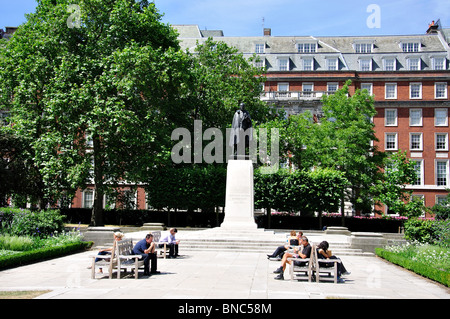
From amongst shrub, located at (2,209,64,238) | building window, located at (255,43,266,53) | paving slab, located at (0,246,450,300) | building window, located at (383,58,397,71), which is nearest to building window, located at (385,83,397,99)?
building window, located at (383,58,397,71)

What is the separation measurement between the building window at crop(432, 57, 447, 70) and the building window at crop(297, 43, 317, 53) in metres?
13.7

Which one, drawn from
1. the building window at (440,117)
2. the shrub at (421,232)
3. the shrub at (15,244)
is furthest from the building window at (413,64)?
the shrub at (15,244)

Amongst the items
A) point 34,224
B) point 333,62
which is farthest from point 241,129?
point 333,62

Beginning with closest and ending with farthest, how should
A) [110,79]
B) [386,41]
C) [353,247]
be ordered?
[353,247], [110,79], [386,41]

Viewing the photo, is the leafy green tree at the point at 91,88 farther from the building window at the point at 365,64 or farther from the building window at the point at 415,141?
the building window at the point at 415,141

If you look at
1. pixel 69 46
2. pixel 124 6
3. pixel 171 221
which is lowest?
pixel 171 221

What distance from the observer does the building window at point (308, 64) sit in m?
54.7

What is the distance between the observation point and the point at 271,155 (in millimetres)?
37000

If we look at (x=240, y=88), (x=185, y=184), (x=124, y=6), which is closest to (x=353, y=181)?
(x=240, y=88)

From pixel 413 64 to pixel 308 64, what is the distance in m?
12.2

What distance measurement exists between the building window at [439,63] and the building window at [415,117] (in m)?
5.80

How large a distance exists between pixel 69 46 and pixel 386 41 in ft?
134
